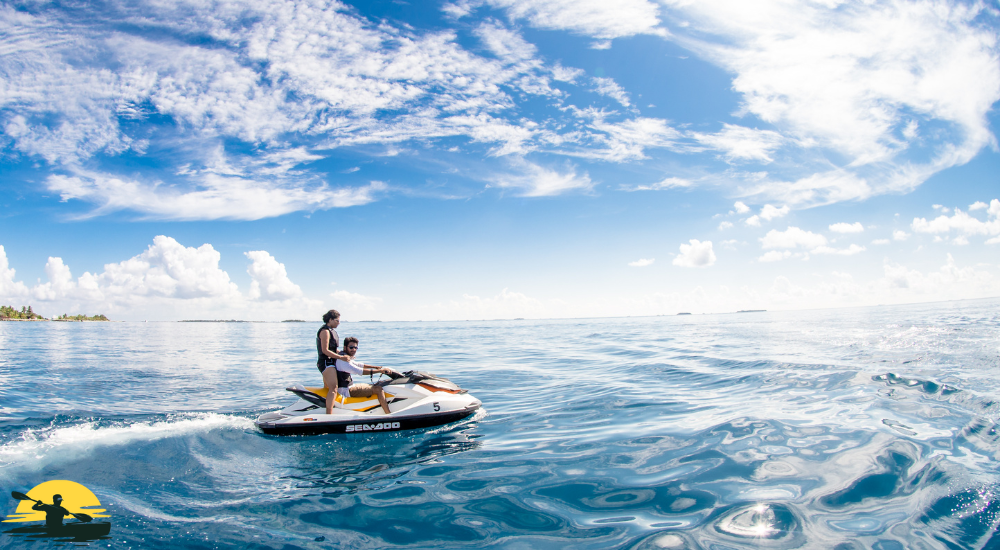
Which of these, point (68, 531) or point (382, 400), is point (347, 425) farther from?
point (68, 531)

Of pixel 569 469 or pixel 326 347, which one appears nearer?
pixel 569 469

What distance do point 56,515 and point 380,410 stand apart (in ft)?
17.9

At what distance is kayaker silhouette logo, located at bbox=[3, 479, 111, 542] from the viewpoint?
4625 millimetres

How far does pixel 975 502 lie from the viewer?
5258 millimetres

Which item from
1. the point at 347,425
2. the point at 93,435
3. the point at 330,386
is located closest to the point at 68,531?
the point at 347,425

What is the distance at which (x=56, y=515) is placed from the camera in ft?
15.4

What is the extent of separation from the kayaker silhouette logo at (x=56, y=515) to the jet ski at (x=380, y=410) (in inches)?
165

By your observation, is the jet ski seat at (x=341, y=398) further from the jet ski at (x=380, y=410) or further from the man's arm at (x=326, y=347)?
the man's arm at (x=326, y=347)

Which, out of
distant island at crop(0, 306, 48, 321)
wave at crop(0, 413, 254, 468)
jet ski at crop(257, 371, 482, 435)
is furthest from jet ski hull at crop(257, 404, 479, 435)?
distant island at crop(0, 306, 48, 321)

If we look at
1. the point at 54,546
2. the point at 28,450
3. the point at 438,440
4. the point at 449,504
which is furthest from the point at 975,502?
the point at 28,450

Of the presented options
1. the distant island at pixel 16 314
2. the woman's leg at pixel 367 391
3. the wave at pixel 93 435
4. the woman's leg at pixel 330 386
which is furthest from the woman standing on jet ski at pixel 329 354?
the distant island at pixel 16 314

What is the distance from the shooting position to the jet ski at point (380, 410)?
30.5ft

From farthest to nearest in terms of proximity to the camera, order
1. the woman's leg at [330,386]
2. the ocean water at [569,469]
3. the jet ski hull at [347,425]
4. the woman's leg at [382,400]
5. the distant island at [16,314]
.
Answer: the distant island at [16,314] → the woman's leg at [382,400] → the woman's leg at [330,386] → the jet ski hull at [347,425] → the ocean water at [569,469]

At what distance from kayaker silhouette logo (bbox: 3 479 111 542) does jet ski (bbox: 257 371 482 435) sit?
420cm
